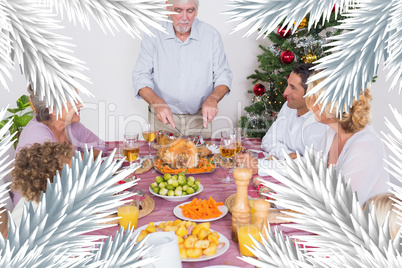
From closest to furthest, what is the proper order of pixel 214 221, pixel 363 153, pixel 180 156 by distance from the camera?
pixel 214 221 < pixel 363 153 < pixel 180 156

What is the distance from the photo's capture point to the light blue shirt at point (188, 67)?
3.79 metres

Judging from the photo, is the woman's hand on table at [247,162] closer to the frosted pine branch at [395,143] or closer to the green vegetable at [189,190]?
the green vegetable at [189,190]

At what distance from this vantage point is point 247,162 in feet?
7.08

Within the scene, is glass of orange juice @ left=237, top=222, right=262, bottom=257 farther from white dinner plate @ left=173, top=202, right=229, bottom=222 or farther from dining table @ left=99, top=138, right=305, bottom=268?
white dinner plate @ left=173, top=202, right=229, bottom=222

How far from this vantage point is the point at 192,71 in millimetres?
3807

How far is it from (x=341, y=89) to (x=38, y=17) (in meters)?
0.18

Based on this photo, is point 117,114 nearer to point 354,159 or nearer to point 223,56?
point 223,56

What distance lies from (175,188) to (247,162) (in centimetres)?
52

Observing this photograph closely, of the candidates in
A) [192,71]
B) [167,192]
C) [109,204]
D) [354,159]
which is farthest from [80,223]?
[192,71]

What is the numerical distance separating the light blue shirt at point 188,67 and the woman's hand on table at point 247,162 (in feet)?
5.45

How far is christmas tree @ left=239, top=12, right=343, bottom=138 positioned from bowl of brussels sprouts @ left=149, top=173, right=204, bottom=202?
2.17 meters

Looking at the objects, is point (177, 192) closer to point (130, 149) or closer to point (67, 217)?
point (130, 149)

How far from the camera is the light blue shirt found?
379cm

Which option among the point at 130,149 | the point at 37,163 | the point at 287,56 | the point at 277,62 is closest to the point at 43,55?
the point at 37,163
